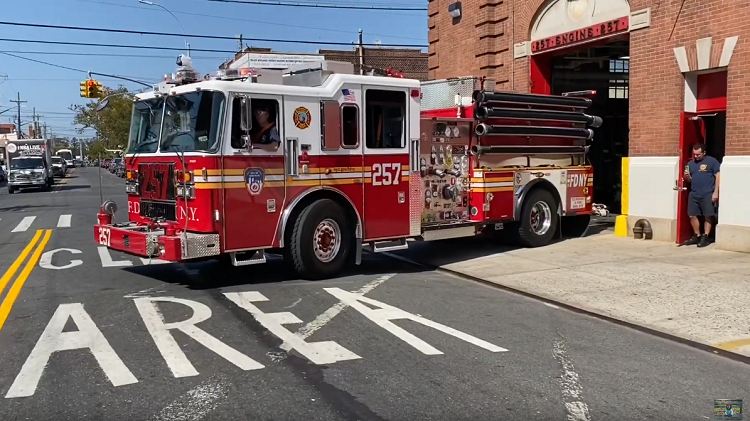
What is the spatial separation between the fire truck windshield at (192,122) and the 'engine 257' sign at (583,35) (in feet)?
28.9

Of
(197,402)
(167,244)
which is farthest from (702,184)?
(197,402)

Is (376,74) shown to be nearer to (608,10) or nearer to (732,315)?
(732,315)

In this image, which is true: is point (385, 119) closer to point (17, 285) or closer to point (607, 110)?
point (17, 285)

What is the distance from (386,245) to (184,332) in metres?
4.05

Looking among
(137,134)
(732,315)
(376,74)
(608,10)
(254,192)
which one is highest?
(608,10)

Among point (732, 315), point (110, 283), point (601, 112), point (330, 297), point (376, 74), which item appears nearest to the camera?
point (732, 315)

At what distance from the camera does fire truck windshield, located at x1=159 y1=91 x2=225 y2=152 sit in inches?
322

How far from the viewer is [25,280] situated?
30.8 feet

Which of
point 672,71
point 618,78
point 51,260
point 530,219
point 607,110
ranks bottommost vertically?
point 51,260

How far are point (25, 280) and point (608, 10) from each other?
11524 mm

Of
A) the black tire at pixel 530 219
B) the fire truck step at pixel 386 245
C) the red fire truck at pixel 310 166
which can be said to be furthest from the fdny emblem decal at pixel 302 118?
the black tire at pixel 530 219

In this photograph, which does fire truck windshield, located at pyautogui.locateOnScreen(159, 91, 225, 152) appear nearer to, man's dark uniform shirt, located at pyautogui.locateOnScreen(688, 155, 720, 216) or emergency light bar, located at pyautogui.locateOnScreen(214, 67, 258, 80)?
emergency light bar, located at pyautogui.locateOnScreen(214, 67, 258, 80)

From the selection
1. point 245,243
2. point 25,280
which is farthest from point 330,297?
point 25,280

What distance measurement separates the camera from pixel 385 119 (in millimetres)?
9742
